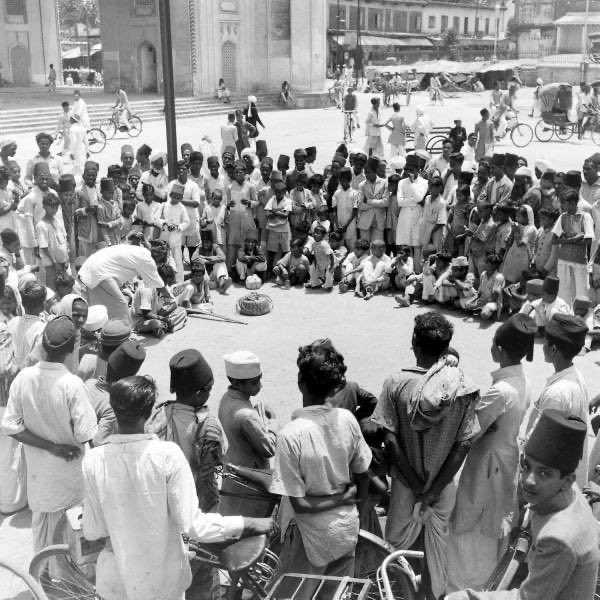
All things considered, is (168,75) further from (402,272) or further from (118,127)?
(118,127)

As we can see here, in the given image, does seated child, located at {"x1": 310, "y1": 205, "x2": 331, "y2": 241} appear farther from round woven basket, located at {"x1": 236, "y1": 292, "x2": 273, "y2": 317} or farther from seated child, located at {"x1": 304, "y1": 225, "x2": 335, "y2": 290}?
round woven basket, located at {"x1": 236, "y1": 292, "x2": 273, "y2": 317}

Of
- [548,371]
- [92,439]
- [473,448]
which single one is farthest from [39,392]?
[548,371]

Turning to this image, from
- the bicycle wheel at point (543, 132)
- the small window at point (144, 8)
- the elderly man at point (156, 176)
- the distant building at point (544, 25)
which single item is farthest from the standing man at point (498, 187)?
the distant building at point (544, 25)

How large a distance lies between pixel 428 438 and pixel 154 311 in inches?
220

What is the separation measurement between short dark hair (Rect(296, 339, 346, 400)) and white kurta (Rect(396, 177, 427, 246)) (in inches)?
278

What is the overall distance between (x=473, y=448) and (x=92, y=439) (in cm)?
193

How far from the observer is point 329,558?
3568 millimetres

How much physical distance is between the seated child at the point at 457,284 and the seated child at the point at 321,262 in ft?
5.19

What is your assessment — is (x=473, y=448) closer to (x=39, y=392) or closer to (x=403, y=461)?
(x=403, y=461)

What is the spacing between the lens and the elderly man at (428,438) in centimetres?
374

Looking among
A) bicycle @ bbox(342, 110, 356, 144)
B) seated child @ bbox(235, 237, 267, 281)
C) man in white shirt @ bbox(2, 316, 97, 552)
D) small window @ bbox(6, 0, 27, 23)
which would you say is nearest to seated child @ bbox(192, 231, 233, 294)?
seated child @ bbox(235, 237, 267, 281)

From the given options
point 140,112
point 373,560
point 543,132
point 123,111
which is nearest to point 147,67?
point 140,112

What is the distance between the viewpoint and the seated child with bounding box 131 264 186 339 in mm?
8781

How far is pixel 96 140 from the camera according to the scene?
20922 mm
